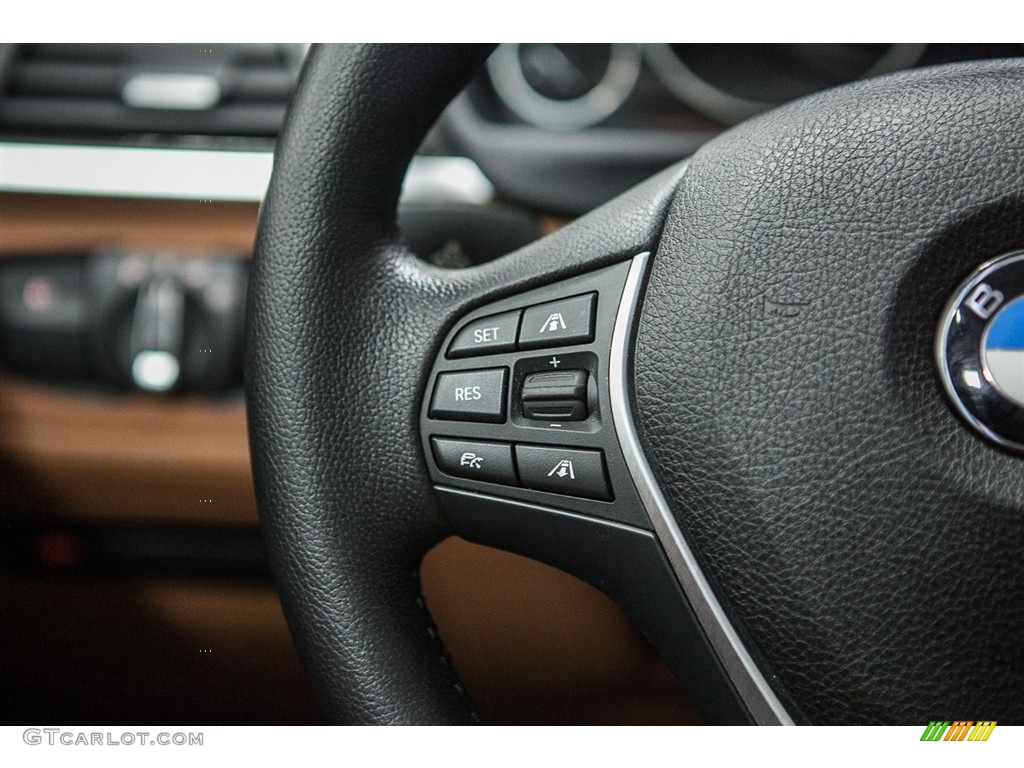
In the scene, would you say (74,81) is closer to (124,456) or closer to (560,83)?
(124,456)

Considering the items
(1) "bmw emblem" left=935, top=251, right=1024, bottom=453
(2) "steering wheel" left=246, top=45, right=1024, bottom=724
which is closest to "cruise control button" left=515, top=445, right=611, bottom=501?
(2) "steering wheel" left=246, top=45, right=1024, bottom=724

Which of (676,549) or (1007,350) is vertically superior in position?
(1007,350)

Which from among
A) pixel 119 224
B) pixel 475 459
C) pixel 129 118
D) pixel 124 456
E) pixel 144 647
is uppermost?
pixel 129 118

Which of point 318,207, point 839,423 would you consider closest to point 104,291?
point 318,207

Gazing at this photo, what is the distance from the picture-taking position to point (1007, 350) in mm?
421

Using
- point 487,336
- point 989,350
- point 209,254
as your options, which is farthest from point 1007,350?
point 209,254

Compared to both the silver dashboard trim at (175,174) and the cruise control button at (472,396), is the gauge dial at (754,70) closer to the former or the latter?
the silver dashboard trim at (175,174)

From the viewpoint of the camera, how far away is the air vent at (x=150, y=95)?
3.00 feet

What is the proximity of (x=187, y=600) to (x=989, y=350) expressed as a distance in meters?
0.85

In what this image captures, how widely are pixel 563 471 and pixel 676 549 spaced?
70 millimetres

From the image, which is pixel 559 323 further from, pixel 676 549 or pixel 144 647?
pixel 144 647

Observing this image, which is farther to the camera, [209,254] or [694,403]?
[209,254]

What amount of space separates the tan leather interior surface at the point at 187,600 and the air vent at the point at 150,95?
0.23 ft

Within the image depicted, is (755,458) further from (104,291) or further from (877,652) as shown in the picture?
(104,291)
